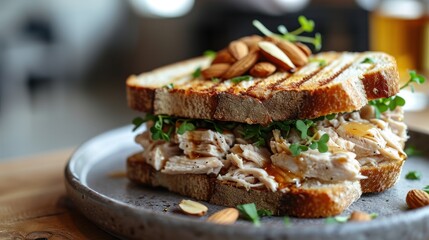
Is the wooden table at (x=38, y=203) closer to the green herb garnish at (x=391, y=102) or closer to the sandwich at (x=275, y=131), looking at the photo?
the sandwich at (x=275, y=131)

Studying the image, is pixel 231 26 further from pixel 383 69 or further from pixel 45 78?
pixel 383 69

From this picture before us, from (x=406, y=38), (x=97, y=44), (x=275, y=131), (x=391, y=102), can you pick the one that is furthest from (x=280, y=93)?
(x=97, y=44)

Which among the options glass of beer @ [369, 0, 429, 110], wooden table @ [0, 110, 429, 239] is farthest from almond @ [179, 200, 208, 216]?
glass of beer @ [369, 0, 429, 110]

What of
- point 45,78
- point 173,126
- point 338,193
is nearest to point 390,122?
point 338,193

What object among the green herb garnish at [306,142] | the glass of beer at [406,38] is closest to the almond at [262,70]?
the green herb garnish at [306,142]

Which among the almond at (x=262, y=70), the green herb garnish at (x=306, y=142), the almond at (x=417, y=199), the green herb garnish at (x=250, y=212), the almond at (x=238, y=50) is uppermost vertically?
the almond at (x=238, y=50)

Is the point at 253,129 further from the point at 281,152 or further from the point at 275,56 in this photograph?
the point at 275,56

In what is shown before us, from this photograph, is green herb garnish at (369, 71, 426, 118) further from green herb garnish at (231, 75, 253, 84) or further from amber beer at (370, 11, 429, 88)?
amber beer at (370, 11, 429, 88)
